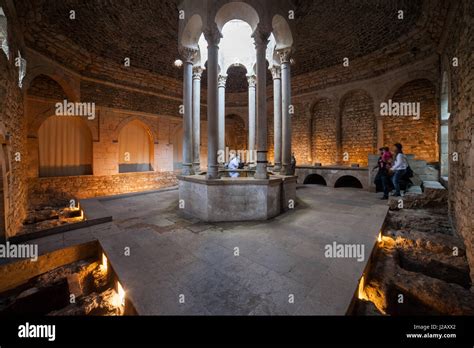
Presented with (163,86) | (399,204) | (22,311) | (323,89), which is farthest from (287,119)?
(163,86)

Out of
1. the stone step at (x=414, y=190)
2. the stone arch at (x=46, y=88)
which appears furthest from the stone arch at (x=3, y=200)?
the stone step at (x=414, y=190)

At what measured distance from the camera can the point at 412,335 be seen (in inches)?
76.4

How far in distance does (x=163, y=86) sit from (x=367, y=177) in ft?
39.0

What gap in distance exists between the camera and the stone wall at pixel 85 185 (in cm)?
788

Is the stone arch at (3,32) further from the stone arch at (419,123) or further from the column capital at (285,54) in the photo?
the stone arch at (419,123)

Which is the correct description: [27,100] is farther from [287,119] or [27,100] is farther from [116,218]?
[287,119]

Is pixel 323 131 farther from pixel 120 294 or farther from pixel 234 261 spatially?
pixel 120 294

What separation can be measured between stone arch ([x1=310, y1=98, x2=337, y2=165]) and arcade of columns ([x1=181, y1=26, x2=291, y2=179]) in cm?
587

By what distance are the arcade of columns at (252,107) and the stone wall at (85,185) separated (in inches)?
217

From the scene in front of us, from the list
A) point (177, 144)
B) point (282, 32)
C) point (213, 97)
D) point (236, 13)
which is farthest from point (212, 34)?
point (177, 144)

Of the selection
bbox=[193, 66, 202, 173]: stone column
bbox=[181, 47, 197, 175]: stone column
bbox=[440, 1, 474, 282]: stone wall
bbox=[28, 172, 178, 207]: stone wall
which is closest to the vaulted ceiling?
bbox=[181, 47, 197, 175]: stone column

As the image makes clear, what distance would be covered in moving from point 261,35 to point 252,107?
3.36m

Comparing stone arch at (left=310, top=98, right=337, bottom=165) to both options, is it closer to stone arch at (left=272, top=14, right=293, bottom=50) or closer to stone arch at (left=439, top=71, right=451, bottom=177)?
stone arch at (left=439, top=71, right=451, bottom=177)

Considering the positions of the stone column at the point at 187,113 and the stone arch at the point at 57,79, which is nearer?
the stone column at the point at 187,113
